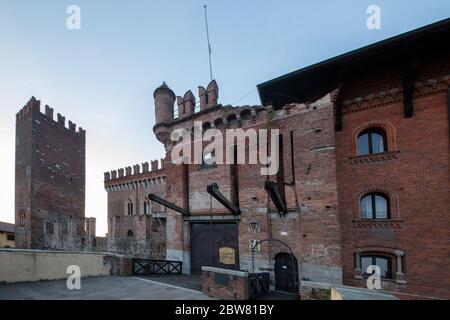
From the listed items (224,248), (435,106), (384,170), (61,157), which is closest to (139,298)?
(224,248)

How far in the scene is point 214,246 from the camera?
13859 mm

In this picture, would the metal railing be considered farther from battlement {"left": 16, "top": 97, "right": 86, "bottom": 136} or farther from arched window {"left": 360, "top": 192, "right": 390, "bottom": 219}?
battlement {"left": 16, "top": 97, "right": 86, "bottom": 136}

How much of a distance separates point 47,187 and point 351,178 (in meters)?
27.1

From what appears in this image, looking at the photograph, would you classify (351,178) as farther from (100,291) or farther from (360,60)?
(100,291)

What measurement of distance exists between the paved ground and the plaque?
342 cm

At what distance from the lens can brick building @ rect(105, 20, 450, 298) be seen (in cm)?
962

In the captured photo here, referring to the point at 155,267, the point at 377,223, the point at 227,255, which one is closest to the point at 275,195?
the point at 377,223

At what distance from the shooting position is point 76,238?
2408 centimetres

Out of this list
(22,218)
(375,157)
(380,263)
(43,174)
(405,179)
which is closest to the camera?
(405,179)

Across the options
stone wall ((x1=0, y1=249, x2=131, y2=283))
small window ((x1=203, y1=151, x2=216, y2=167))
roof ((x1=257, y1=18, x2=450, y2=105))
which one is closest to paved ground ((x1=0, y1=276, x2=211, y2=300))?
stone wall ((x1=0, y1=249, x2=131, y2=283))

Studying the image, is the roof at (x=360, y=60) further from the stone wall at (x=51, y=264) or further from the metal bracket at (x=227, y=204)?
the stone wall at (x=51, y=264)

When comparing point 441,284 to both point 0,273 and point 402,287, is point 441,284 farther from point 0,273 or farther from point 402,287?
point 0,273

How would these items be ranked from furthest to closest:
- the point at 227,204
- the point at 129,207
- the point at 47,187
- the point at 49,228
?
the point at 129,207
the point at 47,187
the point at 49,228
the point at 227,204

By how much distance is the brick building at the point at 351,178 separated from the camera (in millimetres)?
9617
